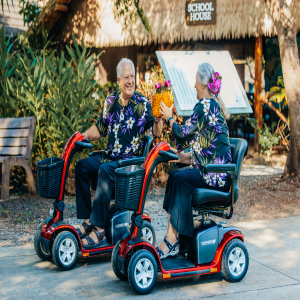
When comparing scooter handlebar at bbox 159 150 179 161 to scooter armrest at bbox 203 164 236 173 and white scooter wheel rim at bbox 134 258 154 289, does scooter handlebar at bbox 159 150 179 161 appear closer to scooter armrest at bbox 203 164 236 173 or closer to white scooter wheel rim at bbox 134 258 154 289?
scooter armrest at bbox 203 164 236 173

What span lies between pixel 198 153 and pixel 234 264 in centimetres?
93

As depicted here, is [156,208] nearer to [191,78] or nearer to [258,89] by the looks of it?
[191,78]

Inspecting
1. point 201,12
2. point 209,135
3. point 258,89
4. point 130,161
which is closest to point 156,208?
point 130,161

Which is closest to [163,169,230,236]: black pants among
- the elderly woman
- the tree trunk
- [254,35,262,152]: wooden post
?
the elderly woman

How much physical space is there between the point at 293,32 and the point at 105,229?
4.97 m

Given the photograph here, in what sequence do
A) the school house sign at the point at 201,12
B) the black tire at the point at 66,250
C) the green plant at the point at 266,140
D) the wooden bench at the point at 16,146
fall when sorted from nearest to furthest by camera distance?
the black tire at the point at 66,250
the wooden bench at the point at 16,146
the school house sign at the point at 201,12
the green plant at the point at 266,140

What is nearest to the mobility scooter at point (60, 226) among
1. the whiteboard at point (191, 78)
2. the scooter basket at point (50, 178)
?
the scooter basket at point (50, 178)

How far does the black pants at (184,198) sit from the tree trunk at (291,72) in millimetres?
4083

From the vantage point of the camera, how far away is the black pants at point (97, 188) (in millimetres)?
3877

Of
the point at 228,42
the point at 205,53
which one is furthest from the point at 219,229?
the point at 228,42

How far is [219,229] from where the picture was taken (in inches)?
141

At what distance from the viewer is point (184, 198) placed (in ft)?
11.3

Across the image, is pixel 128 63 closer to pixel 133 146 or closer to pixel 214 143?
pixel 133 146

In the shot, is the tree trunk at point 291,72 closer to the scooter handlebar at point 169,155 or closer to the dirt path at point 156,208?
the dirt path at point 156,208
